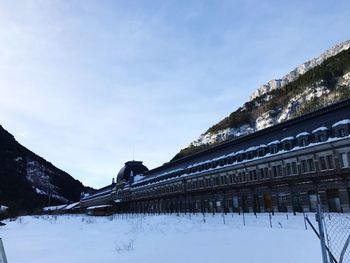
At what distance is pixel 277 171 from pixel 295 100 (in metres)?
67.1

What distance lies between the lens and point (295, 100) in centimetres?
11056

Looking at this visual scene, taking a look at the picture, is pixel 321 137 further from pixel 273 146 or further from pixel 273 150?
pixel 273 150

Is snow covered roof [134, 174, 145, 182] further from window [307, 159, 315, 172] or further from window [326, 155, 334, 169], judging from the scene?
window [326, 155, 334, 169]

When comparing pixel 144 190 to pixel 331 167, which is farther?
pixel 144 190

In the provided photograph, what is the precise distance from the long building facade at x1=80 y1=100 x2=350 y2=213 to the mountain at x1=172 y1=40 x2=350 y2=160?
137 ft

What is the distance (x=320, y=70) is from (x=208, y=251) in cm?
10352

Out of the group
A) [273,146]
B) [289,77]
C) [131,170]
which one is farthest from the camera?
[289,77]

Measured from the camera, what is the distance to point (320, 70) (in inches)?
4279

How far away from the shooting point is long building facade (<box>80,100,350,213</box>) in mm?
40844

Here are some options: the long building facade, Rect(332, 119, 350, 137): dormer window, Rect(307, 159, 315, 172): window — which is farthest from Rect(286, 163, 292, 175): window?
Rect(332, 119, 350, 137): dormer window

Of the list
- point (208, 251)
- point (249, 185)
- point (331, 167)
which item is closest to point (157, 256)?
point (208, 251)

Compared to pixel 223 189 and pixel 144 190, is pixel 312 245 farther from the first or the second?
pixel 144 190

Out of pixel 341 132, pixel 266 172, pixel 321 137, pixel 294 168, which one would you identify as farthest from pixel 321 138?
pixel 266 172

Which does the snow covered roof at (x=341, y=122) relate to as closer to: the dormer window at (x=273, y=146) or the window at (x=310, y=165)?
the window at (x=310, y=165)
